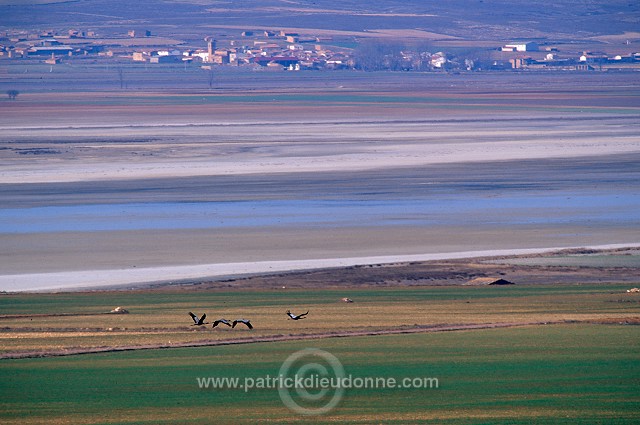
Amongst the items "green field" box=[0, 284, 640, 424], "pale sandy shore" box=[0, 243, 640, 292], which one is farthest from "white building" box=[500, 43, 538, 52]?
"green field" box=[0, 284, 640, 424]

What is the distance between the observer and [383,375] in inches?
492

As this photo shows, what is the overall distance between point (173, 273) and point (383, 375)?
1127 cm

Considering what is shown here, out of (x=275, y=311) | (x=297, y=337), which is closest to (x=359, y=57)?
(x=275, y=311)

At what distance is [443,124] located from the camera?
6469 centimetres

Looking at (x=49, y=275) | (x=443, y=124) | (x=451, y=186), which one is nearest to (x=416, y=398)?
(x=49, y=275)

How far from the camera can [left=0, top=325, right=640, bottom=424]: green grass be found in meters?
10.9

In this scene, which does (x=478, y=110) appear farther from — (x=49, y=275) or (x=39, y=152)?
(x=49, y=275)

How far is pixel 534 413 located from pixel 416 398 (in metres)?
1.22

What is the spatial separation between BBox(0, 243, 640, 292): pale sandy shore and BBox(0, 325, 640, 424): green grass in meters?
8.24

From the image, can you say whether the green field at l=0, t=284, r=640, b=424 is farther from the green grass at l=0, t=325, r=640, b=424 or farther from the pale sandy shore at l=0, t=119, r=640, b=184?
the pale sandy shore at l=0, t=119, r=640, b=184

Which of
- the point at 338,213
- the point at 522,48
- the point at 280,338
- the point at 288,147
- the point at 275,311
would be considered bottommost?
the point at 522,48

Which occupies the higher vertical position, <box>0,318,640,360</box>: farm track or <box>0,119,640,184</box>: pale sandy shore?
<box>0,318,640,360</box>: farm track

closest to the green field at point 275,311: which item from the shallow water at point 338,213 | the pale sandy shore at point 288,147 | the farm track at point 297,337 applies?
the farm track at point 297,337

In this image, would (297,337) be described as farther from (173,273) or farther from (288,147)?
(288,147)
